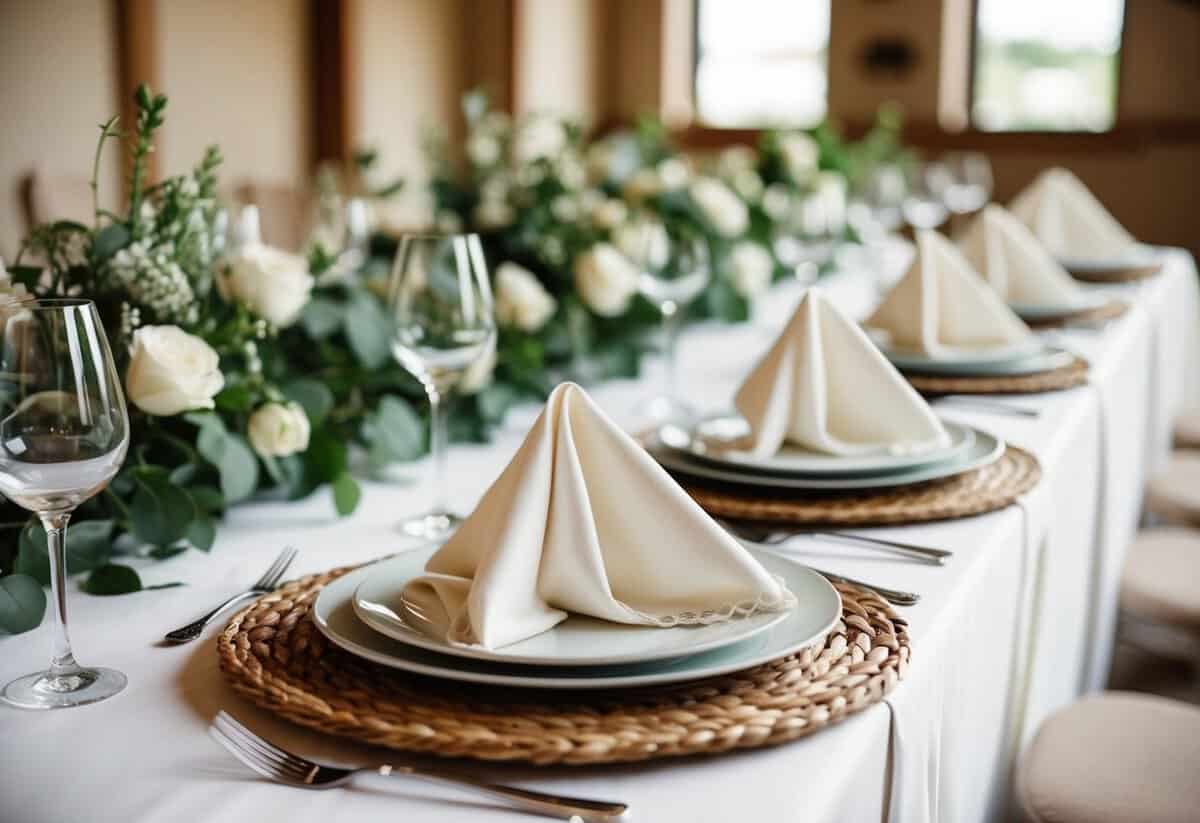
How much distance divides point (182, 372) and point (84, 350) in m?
0.29

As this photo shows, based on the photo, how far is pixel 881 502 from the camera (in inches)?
49.2

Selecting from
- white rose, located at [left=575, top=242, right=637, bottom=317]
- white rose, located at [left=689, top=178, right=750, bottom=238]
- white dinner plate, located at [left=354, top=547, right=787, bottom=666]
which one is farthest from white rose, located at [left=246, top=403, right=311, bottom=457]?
white rose, located at [left=689, top=178, right=750, bottom=238]

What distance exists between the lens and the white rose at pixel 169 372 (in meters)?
1.08

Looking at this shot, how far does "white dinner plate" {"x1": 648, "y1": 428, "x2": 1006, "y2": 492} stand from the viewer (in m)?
1.25

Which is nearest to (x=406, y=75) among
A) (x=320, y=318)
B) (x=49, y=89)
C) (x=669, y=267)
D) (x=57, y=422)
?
(x=49, y=89)

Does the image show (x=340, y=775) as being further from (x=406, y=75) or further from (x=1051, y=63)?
(x=1051, y=63)

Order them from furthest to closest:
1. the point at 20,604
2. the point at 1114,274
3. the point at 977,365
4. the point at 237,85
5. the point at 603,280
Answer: the point at 237,85 < the point at 1114,274 < the point at 603,280 < the point at 977,365 < the point at 20,604

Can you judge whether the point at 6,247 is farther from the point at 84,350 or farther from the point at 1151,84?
the point at 1151,84

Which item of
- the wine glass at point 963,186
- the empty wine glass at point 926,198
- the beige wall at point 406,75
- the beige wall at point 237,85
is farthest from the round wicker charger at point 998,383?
the beige wall at point 406,75

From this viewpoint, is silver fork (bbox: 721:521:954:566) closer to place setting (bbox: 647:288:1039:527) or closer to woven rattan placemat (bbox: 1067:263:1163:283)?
place setting (bbox: 647:288:1039:527)

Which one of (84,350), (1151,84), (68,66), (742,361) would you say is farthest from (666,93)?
(84,350)

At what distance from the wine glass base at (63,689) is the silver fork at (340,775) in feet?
0.36

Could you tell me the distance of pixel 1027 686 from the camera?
4.80ft

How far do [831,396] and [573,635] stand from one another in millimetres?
602
